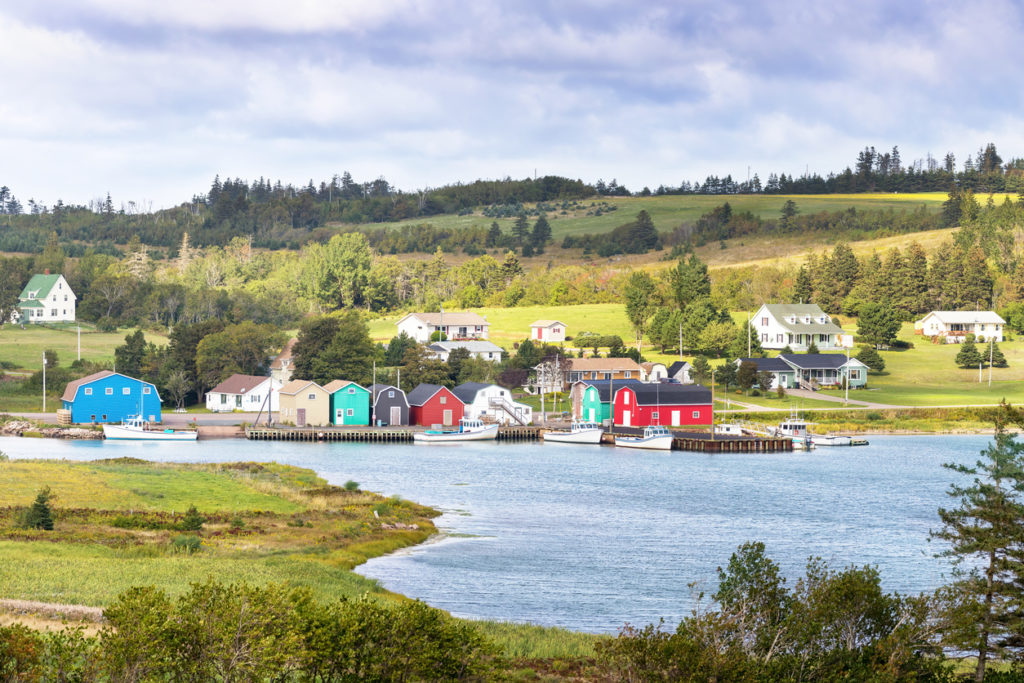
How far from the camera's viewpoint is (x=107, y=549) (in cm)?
2997

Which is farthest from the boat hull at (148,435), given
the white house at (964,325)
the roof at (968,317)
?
the roof at (968,317)

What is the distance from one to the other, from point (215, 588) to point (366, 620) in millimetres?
2237

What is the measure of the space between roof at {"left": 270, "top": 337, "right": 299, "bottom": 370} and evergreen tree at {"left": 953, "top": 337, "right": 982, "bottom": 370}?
5840 cm

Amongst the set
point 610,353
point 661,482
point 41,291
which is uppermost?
point 41,291

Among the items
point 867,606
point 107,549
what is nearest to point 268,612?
point 867,606

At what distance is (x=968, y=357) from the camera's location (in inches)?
3853

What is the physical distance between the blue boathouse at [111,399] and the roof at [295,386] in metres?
9.41

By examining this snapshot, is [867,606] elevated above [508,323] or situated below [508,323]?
below

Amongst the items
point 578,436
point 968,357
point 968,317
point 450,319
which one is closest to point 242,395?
point 578,436

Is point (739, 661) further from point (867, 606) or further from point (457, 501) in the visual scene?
point (457, 501)

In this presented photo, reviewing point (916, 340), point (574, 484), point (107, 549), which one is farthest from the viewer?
point (916, 340)

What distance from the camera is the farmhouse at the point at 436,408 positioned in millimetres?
81375

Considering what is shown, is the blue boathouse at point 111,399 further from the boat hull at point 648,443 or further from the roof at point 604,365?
the roof at point 604,365

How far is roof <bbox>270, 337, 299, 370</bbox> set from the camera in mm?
94694
